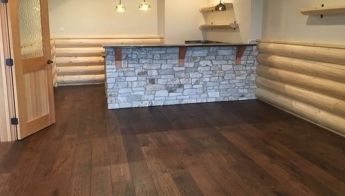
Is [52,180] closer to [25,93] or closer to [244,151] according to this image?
[25,93]

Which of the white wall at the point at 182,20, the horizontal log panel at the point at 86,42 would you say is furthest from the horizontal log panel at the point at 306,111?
the horizontal log panel at the point at 86,42

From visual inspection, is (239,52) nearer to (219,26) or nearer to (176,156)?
(219,26)

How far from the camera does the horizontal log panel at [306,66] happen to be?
4281 millimetres

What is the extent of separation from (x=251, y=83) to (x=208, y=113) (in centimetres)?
152

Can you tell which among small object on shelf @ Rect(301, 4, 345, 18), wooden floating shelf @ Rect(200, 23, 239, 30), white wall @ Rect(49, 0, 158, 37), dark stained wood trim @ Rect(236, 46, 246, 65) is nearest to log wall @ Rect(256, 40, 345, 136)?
dark stained wood trim @ Rect(236, 46, 246, 65)

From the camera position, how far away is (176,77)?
19.8 ft

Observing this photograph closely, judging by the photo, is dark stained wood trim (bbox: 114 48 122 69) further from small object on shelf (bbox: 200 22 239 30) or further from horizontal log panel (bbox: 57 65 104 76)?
horizontal log panel (bbox: 57 65 104 76)

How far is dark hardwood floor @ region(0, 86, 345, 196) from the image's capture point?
2.95 metres

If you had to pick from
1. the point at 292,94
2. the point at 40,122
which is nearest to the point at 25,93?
the point at 40,122

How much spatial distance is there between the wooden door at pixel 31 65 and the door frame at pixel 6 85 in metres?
0.05

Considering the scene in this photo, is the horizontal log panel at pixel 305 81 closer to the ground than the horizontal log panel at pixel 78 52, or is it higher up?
closer to the ground

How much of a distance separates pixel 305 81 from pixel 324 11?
1.11 m

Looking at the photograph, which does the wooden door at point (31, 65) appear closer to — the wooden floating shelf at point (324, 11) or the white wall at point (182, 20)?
the wooden floating shelf at point (324, 11)

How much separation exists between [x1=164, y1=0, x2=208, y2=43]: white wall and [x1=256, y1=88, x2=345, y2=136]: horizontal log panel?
9.53 ft
